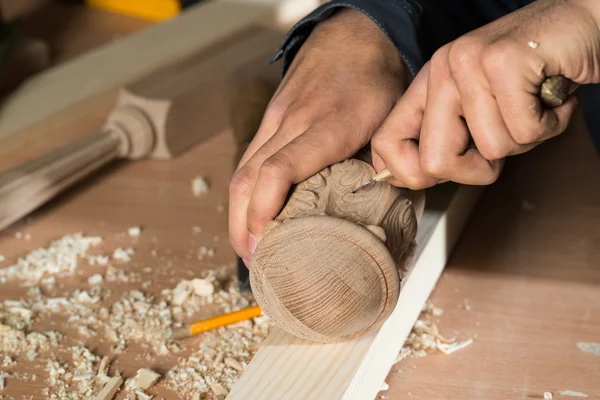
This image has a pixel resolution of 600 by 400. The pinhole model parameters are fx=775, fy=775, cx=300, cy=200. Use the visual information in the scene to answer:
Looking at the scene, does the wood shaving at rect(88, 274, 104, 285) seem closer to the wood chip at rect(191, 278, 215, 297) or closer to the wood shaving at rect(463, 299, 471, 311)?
the wood chip at rect(191, 278, 215, 297)

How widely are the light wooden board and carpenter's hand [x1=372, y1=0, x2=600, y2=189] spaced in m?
1.33

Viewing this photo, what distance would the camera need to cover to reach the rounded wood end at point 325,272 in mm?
1031

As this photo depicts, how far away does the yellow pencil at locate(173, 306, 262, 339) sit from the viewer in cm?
132

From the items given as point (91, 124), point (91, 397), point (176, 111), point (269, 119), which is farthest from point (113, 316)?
point (91, 124)

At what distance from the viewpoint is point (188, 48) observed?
238 cm

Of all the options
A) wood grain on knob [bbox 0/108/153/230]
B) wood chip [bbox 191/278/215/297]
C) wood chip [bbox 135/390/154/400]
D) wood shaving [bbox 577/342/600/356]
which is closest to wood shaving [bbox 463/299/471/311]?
wood shaving [bbox 577/342/600/356]

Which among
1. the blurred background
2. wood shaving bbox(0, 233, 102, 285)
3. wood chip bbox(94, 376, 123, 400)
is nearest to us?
wood chip bbox(94, 376, 123, 400)

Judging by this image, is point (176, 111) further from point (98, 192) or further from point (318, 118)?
point (318, 118)

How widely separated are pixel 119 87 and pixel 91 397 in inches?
46.7

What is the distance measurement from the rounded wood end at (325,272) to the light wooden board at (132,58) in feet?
3.94

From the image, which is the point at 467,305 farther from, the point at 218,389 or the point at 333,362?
the point at 218,389

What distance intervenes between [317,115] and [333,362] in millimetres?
387

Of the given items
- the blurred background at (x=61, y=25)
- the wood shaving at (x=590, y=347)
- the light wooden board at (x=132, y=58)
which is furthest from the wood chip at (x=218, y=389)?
the blurred background at (x=61, y=25)

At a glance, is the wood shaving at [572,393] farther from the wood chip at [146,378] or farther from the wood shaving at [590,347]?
the wood chip at [146,378]
